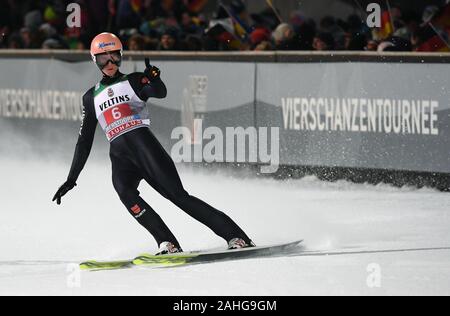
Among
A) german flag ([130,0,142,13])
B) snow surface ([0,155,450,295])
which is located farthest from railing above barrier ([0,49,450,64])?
german flag ([130,0,142,13])

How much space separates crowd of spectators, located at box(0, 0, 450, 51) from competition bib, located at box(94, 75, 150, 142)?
17.8 ft

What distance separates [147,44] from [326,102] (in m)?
3.58

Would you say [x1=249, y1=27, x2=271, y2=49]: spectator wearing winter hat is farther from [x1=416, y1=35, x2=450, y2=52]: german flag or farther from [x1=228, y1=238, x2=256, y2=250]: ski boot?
[x1=228, y1=238, x2=256, y2=250]: ski boot

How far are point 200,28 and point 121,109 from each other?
8.08 meters

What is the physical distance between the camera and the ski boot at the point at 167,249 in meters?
10.2

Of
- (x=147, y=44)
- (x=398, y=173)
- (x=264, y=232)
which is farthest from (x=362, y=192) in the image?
(x=147, y=44)

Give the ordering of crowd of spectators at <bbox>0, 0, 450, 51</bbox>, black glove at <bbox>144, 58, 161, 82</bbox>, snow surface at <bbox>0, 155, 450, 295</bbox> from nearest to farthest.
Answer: snow surface at <bbox>0, 155, 450, 295</bbox>
black glove at <bbox>144, 58, 161, 82</bbox>
crowd of spectators at <bbox>0, 0, 450, 51</bbox>

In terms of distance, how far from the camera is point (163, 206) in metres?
13.8

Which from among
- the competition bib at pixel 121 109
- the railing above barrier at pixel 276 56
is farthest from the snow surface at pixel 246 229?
the railing above barrier at pixel 276 56

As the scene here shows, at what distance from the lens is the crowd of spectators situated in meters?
15.5

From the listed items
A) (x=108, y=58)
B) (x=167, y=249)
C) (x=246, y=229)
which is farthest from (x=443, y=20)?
(x=167, y=249)

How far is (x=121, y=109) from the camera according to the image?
1021cm

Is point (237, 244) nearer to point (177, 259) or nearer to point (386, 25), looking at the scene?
point (177, 259)

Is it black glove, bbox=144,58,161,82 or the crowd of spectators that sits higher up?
the crowd of spectators
